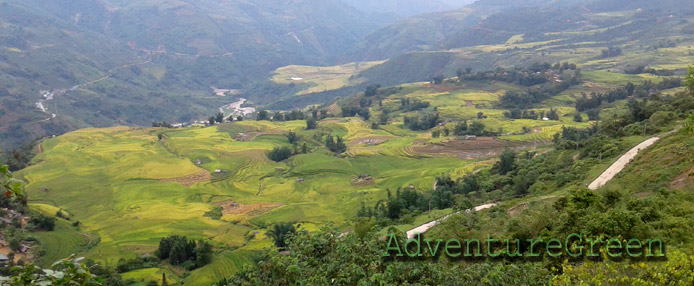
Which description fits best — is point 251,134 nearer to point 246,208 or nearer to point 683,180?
point 246,208

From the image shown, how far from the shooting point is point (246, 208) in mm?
43312

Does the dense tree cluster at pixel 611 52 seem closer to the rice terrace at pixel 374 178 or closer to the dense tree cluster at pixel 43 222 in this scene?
the rice terrace at pixel 374 178

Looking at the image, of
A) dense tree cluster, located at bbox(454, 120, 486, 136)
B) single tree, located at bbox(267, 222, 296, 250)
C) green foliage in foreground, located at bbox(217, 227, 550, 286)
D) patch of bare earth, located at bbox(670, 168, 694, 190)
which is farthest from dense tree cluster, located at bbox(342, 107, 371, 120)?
green foliage in foreground, located at bbox(217, 227, 550, 286)

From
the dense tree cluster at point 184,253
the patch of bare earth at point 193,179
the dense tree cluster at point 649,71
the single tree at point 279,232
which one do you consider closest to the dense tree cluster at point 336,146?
the patch of bare earth at point 193,179

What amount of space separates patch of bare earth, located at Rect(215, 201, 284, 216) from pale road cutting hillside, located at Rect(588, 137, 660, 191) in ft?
93.7

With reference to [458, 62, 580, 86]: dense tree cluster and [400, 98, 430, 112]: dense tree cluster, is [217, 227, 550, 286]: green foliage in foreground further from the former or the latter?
[458, 62, 580, 86]: dense tree cluster

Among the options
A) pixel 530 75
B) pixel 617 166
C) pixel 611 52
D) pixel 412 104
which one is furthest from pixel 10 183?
pixel 611 52

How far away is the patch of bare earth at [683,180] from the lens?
15.6m

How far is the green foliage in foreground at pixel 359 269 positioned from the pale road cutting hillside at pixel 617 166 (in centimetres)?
1362

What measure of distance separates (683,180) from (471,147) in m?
43.8

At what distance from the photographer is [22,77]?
135 m

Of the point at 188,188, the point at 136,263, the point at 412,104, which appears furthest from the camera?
the point at 412,104

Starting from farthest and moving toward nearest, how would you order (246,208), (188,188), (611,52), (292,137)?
1. (611,52)
2. (292,137)
3. (188,188)
4. (246,208)

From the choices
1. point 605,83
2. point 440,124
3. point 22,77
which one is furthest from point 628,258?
point 22,77
